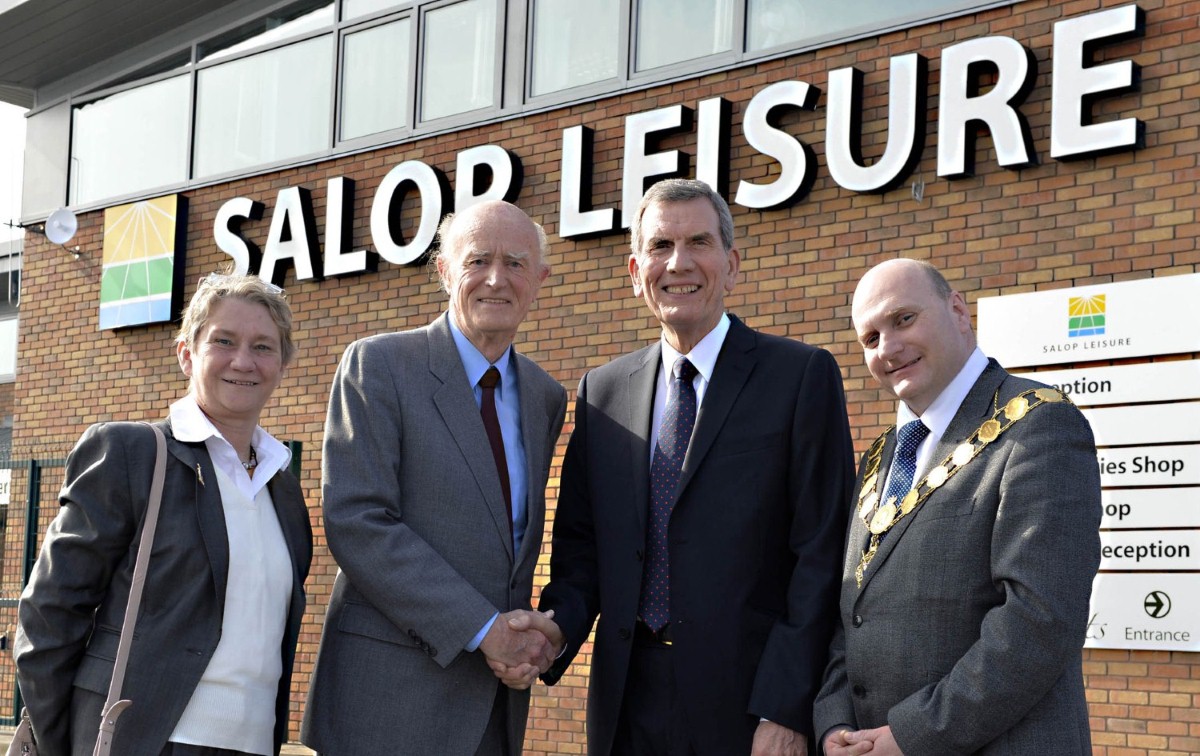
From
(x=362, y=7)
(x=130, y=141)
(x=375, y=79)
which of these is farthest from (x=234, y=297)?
(x=130, y=141)

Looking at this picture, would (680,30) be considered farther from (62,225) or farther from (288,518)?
(62,225)

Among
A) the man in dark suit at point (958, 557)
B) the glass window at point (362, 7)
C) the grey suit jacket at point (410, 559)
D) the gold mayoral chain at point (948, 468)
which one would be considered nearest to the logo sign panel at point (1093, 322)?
the man in dark suit at point (958, 557)

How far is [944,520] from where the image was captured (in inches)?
113

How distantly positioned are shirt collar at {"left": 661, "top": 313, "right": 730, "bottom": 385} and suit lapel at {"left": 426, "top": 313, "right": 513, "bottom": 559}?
537 millimetres

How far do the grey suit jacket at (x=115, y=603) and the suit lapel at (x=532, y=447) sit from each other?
77 centimetres

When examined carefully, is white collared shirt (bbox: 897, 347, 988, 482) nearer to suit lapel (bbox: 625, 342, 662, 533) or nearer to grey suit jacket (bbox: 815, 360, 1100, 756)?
grey suit jacket (bbox: 815, 360, 1100, 756)

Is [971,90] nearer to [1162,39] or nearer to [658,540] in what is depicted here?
[1162,39]

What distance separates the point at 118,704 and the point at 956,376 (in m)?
A: 2.09

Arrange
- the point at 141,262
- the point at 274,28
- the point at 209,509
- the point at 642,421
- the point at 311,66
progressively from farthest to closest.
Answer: the point at 141,262 → the point at 274,28 → the point at 311,66 → the point at 642,421 → the point at 209,509

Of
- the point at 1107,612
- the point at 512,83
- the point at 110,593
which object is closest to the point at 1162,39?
the point at 1107,612

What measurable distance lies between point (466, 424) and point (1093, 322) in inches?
181

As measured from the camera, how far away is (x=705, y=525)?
10.7ft

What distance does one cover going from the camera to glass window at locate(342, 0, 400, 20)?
34.7 feet

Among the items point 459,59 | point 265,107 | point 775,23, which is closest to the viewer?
point 775,23
